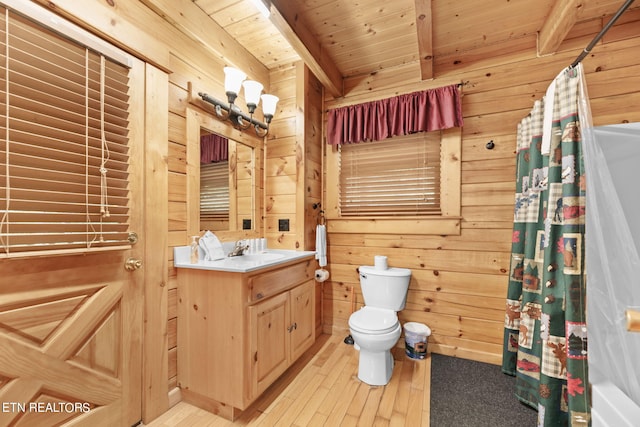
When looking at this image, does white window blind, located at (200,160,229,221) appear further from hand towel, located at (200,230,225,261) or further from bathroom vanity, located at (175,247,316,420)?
bathroom vanity, located at (175,247,316,420)

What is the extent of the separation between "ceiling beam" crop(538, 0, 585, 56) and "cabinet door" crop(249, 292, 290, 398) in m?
2.43

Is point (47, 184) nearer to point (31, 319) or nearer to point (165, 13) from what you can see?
point (31, 319)

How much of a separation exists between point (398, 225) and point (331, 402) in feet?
4.68

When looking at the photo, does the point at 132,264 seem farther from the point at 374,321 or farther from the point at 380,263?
the point at 380,263

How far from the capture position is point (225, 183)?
2.04 metres

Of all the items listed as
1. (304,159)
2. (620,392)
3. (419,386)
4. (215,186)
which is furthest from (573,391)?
(215,186)

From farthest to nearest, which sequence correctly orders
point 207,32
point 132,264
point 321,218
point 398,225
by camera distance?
point 321,218
point 398,225
point 207,32
point 132,264

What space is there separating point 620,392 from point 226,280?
5.36 feet

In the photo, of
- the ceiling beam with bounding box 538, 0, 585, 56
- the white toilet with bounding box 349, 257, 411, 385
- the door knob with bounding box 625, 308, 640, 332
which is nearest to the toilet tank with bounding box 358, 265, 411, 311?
the white toilet with bounding box 349, 257, 411, 385

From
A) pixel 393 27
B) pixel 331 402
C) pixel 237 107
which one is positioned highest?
pixel 393 27

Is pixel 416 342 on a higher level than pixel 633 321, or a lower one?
lower

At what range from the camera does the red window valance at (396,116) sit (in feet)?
6.87

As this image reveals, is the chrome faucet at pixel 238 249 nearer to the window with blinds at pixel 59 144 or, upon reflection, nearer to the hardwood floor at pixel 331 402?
the window with blinds at pixel 59 144

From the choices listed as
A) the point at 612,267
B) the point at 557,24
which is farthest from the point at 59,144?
the point at 557,24
